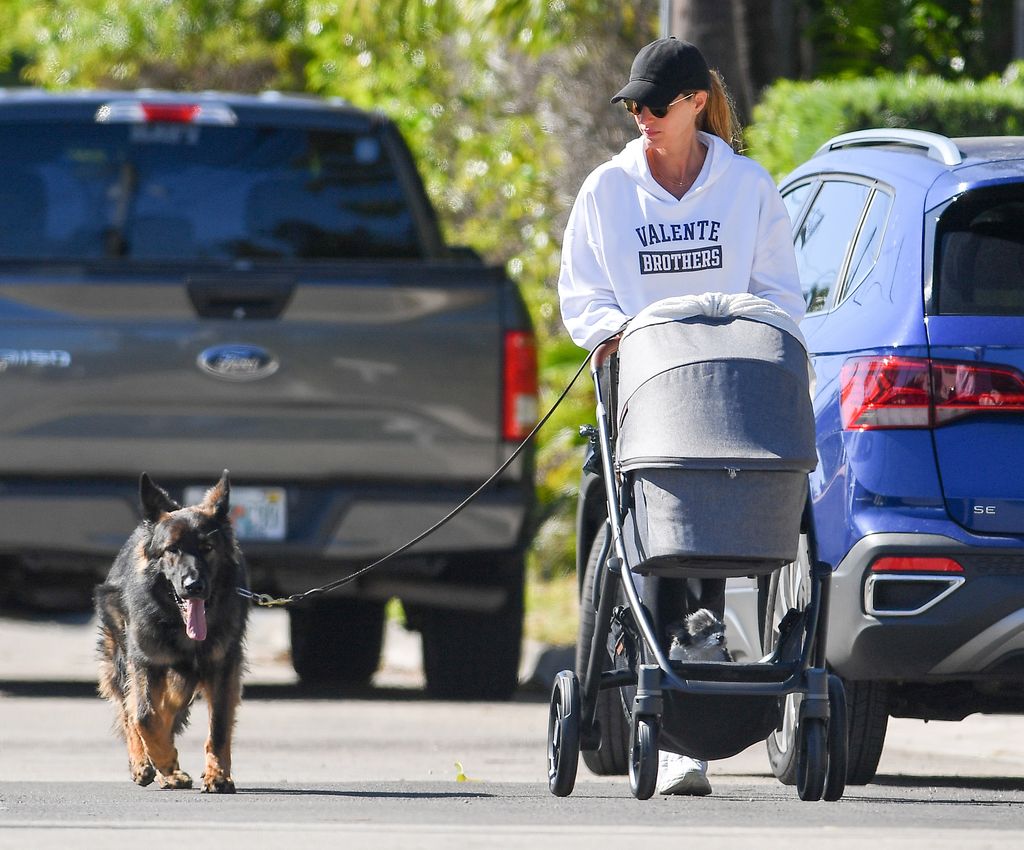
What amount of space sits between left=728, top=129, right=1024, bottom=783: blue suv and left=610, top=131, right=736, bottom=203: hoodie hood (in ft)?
2.33

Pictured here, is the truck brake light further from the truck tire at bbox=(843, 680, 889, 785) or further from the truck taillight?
the truck tire at bbox=(843, 680, 889, 785)

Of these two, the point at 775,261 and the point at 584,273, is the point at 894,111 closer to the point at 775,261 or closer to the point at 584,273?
the point at 775,261

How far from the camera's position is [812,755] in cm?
517

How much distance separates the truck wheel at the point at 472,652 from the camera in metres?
9.09

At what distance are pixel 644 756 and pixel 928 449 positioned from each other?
126 cm

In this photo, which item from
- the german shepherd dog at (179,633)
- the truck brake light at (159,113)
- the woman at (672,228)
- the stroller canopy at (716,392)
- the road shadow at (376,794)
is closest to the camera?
the stroller canopy at (716,392)

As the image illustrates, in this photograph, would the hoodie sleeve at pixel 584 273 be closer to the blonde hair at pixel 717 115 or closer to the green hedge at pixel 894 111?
the blonde hair at pixel 717 115

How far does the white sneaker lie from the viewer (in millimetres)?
5922

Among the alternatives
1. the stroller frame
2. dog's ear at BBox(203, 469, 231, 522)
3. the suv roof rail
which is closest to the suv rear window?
the suv roof rail

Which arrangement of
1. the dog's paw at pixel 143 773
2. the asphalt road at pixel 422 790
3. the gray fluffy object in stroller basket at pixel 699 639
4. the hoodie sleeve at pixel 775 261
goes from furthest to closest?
the dog's paw at pixel 143 773
the hoodie sleeve at pixel 775 261
the gray fluffy object in stroller basket at pixel 699 639
the asphalt road at pixel 422 790

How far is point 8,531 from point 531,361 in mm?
2121

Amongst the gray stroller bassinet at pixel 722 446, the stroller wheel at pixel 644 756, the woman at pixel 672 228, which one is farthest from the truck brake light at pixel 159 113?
the stroller wheel at pixel 644 756

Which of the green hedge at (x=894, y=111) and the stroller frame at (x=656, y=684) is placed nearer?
the stroller frame at (x=656, y=684)

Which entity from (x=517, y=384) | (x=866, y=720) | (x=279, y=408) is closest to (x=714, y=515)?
(x=866, y=720)
